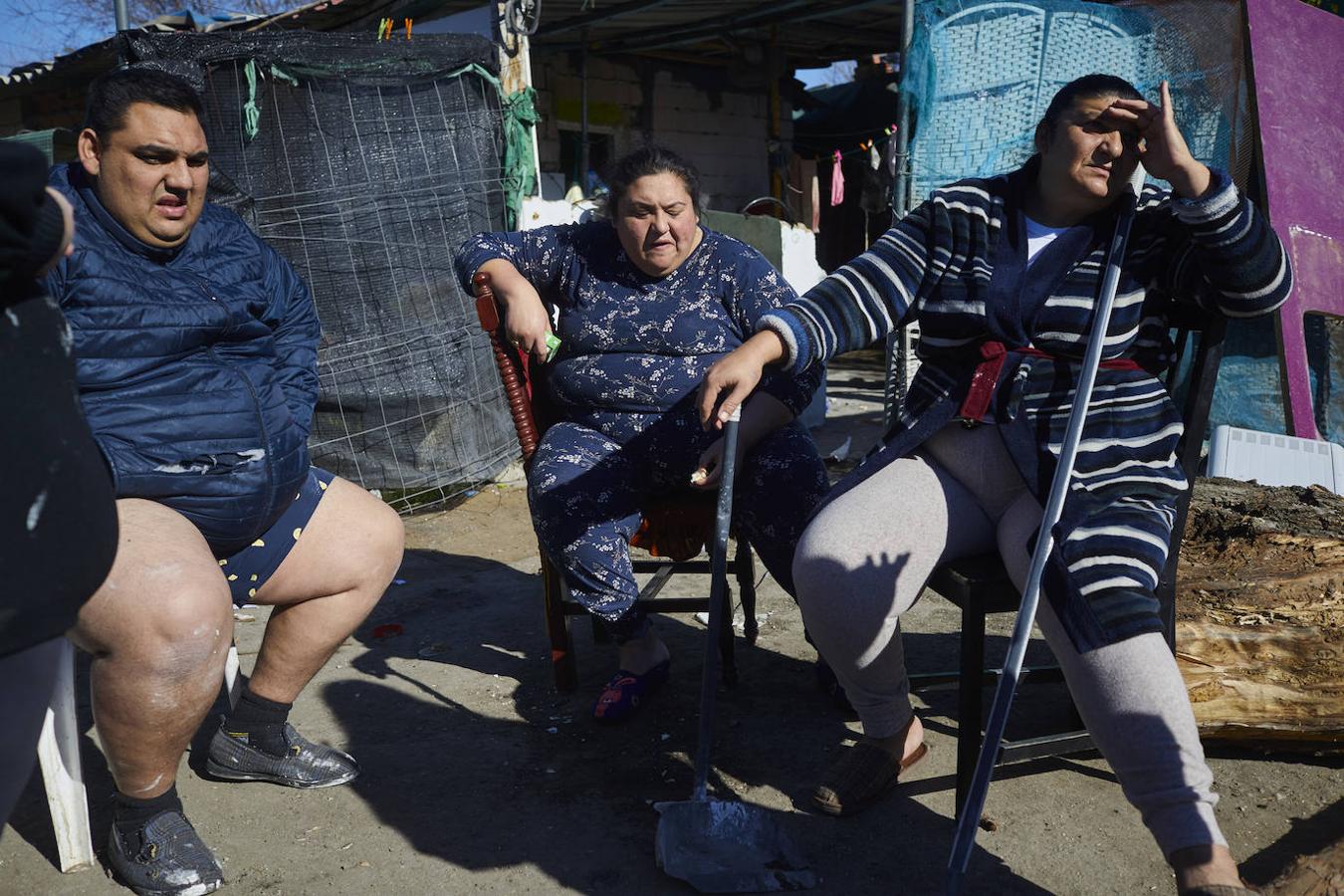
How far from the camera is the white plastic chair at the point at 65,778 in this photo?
94.7 inches

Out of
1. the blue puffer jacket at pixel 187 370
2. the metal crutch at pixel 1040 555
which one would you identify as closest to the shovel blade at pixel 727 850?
the metal crutch at pixel 1040 555

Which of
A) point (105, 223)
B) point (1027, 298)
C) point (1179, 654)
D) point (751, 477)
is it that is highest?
point (105, 223)

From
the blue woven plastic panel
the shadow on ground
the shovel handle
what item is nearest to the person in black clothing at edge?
the shadow on ground

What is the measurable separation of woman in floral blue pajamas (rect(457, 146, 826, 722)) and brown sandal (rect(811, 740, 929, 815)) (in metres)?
0.65

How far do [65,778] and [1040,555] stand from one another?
2212 millimetres

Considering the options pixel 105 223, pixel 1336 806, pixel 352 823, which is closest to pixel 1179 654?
pixel 1336 806

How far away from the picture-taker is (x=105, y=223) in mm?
2457

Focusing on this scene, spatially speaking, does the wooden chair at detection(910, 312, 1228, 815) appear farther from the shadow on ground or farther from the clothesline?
the clothesline

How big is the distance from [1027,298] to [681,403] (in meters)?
1.10

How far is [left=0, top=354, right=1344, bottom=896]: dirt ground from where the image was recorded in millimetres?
2389

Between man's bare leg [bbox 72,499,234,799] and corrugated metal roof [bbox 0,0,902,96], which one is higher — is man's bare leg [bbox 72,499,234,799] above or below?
below

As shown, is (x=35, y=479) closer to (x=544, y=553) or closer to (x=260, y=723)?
(x=260, y=723)

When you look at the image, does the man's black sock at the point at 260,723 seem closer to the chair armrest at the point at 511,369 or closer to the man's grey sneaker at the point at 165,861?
the man's grey sneaker at the point at 165,861

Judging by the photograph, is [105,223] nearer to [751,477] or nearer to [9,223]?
[9,223]
